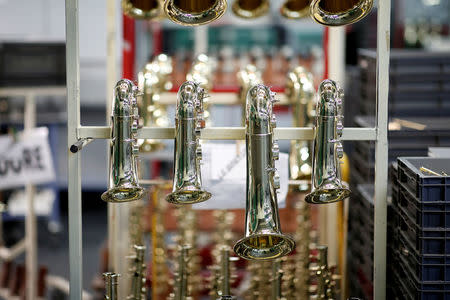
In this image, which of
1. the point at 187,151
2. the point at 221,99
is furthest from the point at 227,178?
the point at 221,99

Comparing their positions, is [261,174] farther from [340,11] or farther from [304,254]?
[304,254]

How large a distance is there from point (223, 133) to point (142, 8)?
106cm

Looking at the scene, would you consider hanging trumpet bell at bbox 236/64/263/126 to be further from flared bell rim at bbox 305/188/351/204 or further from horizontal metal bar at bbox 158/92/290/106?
flared bell rim at bbox 305/188/351/204

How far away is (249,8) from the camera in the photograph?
3535 millimetres

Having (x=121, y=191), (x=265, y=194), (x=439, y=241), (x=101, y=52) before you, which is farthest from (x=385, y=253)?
(x=101, y=52)

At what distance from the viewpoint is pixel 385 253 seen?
2271mm

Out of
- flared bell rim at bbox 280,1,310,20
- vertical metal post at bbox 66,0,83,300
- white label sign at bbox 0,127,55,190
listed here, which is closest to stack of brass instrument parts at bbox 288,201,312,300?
flared bell rim at bbox 280,1,310,20

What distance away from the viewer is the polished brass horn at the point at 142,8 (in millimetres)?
3023

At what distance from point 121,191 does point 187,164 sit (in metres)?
0.23

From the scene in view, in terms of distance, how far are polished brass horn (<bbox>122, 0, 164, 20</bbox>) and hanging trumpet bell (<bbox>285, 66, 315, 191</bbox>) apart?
68 cm

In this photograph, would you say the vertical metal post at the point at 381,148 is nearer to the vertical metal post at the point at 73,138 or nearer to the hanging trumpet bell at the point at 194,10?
the hanging trumpet bell at the point at 194,10

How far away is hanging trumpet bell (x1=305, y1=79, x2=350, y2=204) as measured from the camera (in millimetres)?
2078

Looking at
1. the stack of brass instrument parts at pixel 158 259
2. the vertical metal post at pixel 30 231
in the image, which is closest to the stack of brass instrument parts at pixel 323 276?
the stack of brass instrument parts at pixel 158 259

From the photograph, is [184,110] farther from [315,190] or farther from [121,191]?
[315,190]
